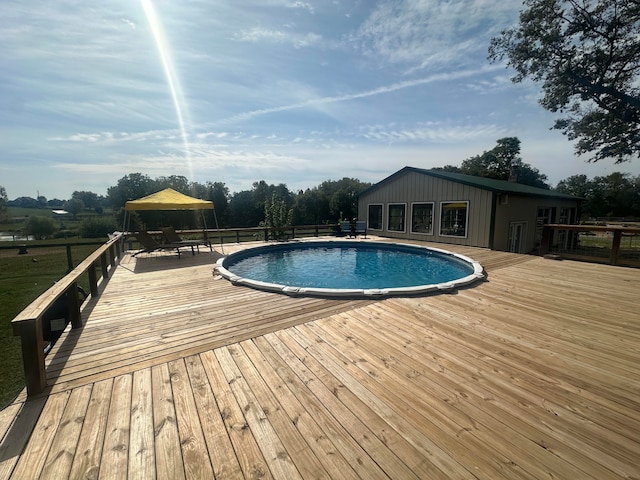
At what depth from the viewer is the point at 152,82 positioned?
21.8 feet

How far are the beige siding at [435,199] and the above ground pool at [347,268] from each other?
6.75ft

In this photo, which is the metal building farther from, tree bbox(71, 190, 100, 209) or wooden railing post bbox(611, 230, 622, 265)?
tree bbox(71, 190, 100, 209)

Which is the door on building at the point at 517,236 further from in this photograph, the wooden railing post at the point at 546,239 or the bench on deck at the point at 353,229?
the bench on deck at the point at 353,229

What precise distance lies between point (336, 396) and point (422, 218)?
1123 centimetres

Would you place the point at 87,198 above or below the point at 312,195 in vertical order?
above

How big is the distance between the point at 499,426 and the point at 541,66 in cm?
1870

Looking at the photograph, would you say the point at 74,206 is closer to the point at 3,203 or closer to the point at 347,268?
the point at 3,203

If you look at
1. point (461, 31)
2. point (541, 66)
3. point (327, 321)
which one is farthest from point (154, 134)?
point (541, 66)

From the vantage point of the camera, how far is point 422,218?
39.7 ft

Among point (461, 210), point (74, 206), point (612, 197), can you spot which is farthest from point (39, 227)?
point (612, 197)

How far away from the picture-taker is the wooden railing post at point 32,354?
1.91m

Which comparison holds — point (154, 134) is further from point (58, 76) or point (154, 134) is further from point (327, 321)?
point (327, 321)

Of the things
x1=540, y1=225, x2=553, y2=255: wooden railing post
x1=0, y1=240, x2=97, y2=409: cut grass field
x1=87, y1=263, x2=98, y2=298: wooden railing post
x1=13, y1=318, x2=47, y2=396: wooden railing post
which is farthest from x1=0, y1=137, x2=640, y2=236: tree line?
x1=13, y1=318, x2=47, y2=396: wooden railing post

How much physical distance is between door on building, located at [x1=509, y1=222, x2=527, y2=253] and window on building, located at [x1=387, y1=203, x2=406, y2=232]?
168 inches
